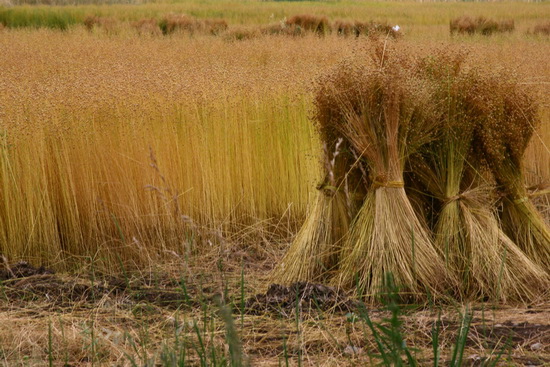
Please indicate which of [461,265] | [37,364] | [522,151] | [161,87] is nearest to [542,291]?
[461,265]

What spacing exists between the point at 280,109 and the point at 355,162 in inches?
65.6

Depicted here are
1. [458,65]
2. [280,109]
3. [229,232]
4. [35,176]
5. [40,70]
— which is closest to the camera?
[458,65]

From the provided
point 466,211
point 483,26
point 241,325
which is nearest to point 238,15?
point 483,26

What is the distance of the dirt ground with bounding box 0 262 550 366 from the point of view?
2648 mm

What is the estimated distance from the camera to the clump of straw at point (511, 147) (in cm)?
351

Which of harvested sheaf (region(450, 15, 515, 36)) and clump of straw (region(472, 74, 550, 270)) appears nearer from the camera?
clump of straw (region(472, 74, 550, 270))

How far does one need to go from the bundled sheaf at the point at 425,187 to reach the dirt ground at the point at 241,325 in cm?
17

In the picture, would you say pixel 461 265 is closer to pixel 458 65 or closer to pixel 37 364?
pixel 458 65

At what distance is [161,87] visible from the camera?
4883mm

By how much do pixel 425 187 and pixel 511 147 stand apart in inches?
17.6

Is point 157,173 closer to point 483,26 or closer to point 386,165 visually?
point 386,165

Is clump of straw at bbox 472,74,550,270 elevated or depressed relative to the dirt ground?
elevated

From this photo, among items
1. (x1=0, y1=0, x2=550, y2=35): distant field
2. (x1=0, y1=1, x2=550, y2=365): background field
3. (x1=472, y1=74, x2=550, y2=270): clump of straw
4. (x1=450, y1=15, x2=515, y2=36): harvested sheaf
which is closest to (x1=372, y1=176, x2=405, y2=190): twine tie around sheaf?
(x1=472, y1=74, x2=550, y2=270): clump of straw

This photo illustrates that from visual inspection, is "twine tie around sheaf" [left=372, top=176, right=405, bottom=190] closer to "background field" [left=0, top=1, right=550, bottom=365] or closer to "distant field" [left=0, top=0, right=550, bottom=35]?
"background field" [left=0, top=1, right=550, bottom=365]
